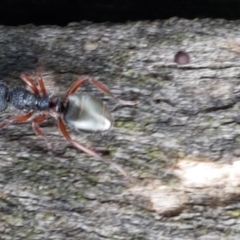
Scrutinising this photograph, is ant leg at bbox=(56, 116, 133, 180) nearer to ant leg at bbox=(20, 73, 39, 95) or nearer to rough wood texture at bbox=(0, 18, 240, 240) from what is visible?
rough wood texture at bbox=(0, 18, 240, 240)

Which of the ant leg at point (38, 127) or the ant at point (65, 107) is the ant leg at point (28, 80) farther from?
the ant leg at point (38, 127)

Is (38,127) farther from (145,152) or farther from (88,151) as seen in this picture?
(145,152)

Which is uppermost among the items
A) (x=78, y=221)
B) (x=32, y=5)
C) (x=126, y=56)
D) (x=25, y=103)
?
(x=32, y=5)

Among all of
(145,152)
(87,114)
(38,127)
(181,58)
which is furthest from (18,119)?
(181,58)

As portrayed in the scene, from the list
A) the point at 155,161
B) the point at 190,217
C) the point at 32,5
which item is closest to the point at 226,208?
the point at 190,217

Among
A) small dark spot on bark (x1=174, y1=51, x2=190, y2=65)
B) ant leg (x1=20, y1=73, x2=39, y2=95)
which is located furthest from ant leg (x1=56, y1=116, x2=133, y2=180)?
small dark spot on bark (x1=174, y1=51, x2=190, y2=65)

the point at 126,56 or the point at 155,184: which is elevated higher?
the point at 126,56

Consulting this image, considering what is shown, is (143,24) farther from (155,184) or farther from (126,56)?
(155,184)
